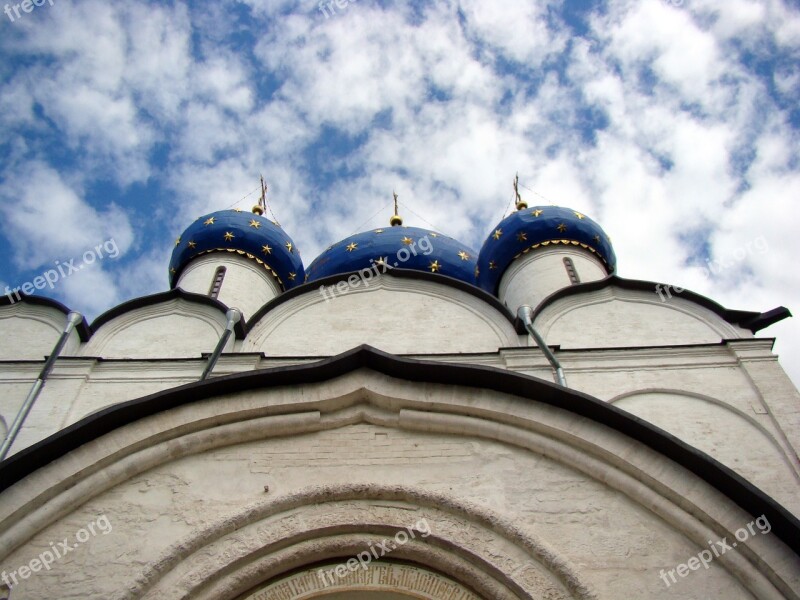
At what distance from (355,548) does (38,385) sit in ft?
12.5

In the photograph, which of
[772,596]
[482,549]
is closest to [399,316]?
[482,549]

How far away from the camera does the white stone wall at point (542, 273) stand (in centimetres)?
958

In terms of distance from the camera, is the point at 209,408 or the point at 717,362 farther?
the point at 717,362

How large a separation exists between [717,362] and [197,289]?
6367 millimetres

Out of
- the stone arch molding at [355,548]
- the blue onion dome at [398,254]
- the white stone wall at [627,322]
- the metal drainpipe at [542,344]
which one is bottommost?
the stone arch molding at [355,548]

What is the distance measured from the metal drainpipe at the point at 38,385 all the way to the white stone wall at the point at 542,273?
16.1 ft

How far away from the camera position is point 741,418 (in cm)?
582

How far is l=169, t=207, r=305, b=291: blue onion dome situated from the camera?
1115cm

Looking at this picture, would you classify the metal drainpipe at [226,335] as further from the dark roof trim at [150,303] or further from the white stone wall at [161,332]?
the dark roof trim at [150,303]

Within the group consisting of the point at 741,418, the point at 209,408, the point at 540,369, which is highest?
the point at 540,369

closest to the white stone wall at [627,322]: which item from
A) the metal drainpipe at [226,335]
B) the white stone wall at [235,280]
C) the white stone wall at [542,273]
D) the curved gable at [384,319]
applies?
the curved gable at [384,319]

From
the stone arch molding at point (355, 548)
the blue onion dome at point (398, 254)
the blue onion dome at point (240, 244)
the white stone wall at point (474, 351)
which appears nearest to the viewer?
the stone arch molding at point (355, 548)

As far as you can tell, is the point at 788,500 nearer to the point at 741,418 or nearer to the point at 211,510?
the point at 741,418

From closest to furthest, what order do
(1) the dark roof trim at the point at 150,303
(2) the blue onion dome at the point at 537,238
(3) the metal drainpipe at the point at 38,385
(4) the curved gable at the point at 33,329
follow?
(3) the metal drainpipe at the point at 38,385, (4) the curved gable at the point at 33,329, (1) the dark roof trim at the point at 150,303, (2) the blue onion dome at the point at 537,238
